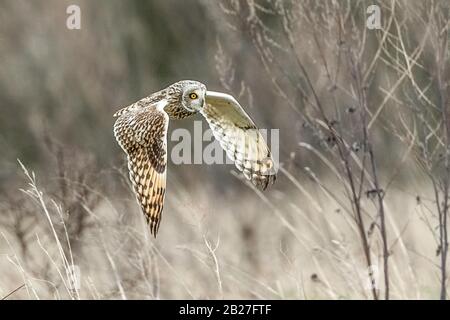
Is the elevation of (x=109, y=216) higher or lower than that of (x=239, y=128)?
lower

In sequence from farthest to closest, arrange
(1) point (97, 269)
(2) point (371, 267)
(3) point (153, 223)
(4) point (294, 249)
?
(4) point (294, 249) < (1) point (97, 269) < (2) point (371, 267) < (3) point (153, 223)

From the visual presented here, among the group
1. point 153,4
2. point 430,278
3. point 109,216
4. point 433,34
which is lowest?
point 430,278

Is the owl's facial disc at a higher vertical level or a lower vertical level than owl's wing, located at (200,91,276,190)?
higher

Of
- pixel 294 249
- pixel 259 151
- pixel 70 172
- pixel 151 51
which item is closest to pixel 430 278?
pixel 294 249

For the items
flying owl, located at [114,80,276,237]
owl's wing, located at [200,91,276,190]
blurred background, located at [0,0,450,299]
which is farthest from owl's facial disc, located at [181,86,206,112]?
blurred background, located at [0,0,450,299]

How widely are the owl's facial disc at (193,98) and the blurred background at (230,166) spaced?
54 centimetres

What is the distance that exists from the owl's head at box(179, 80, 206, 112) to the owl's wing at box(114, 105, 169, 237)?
9 cm

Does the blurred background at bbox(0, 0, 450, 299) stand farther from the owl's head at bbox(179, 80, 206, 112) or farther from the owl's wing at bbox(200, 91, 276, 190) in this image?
the owl's head at bbox(179, 80, 206, 112)

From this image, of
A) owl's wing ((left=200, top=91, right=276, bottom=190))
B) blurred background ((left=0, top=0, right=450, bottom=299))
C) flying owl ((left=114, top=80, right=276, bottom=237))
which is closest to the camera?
flying owl ((left=114, top=80, right=276, bottom=237))

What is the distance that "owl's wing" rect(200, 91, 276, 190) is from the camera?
4109 mm

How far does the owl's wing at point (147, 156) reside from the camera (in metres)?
3.74

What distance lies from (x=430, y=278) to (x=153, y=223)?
3.23 m
